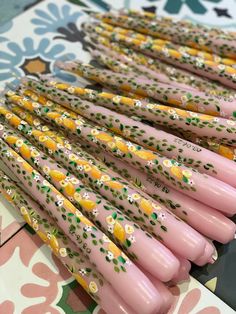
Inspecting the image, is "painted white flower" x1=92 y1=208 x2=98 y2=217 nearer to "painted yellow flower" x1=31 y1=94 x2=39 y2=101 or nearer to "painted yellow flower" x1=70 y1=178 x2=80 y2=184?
"painted yellow flower" x1=70 y1=178 x2=80 y2=184

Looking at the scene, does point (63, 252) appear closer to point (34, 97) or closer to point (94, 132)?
point (94, 132)

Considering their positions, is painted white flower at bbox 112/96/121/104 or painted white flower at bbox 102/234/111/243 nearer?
painted white flower at bbox 102/234/111/243

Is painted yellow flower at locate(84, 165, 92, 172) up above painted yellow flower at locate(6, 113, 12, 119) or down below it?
below

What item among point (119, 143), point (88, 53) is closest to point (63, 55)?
point (88, 53)

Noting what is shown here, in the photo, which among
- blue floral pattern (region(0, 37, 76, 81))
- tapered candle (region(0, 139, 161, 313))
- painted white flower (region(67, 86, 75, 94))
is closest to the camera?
tapered candle (region(0, 139, 161, 313))

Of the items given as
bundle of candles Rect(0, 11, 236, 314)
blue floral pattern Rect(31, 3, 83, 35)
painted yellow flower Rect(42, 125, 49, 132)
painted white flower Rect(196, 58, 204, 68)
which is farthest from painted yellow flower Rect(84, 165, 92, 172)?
blue floral pattern Rect(31, 3, 83, 35)

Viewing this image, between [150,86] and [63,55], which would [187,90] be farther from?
[63,55]

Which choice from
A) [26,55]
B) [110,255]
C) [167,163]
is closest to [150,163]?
[167,163]

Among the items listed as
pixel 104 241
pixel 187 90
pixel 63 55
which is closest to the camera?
pixel 104 241
